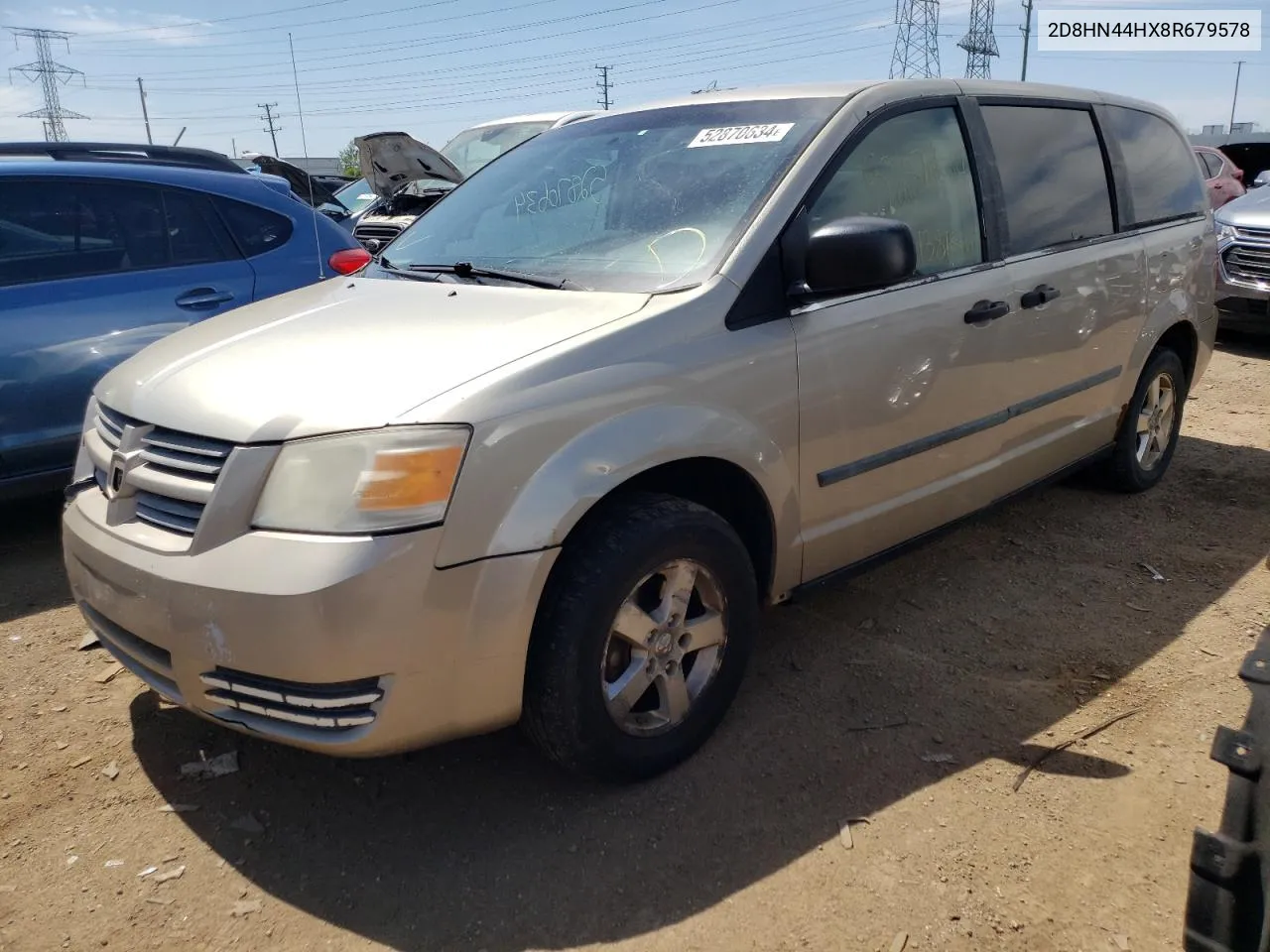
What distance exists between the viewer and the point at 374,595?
203 cm

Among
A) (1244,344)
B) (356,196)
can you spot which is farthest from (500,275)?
(356,196)

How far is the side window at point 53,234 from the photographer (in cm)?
407

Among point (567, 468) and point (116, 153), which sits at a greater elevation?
point (116, 153)

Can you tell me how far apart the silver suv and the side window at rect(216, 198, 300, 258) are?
7175 mm

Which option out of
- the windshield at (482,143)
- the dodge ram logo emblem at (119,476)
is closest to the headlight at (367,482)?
the dodge ram logo emblem at (119,476)

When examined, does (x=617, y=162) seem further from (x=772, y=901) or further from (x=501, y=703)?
(x=772, y=901)

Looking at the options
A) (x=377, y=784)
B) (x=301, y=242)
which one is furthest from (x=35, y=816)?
(x=301, y=242)

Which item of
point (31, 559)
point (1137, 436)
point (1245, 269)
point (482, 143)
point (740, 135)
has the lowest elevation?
point (31, 559)

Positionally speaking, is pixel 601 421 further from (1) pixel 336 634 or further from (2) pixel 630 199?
(2) pixel 630 199

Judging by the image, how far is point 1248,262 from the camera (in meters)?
8.17

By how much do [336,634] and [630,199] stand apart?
1644mm

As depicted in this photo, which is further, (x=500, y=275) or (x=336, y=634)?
(x=500, y=275)

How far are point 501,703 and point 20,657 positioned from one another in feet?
6.81

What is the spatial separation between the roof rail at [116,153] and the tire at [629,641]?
3.57 m
